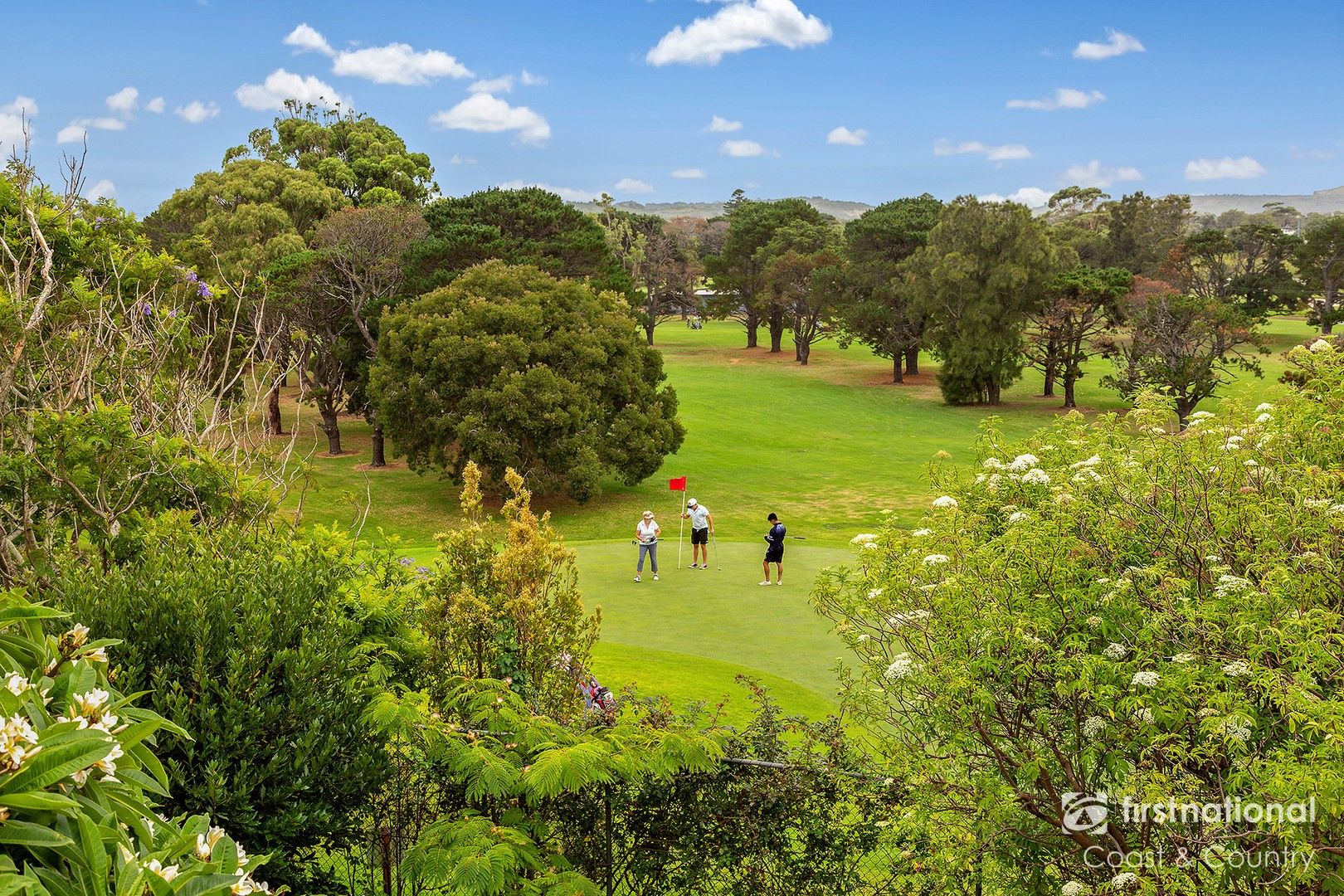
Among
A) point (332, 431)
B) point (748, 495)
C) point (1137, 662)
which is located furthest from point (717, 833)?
point (332, 431)

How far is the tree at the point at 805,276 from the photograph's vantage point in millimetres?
67875

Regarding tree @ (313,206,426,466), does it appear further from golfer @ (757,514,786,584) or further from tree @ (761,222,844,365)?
tree @ (761,222,844,365)

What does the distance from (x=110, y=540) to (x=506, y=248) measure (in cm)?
3579

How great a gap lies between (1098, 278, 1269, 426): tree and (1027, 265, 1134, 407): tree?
210cm

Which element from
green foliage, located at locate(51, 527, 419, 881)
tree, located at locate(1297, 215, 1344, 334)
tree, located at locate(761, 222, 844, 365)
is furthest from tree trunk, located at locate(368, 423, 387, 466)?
tree, located at locate(1297, 215, 1344, 334)

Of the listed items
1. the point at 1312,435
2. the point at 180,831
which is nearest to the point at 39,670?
the point at 180,831

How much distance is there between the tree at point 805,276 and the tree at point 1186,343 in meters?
20.8

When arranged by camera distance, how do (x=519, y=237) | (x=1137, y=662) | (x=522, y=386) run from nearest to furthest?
1. (x=1137, y=662)
2. (x=522, y=386)
3. (x=519, y=237)

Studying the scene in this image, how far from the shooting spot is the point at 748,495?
38.0m

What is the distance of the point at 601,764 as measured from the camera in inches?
281

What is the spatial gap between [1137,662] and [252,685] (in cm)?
574

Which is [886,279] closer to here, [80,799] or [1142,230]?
[1142,230]

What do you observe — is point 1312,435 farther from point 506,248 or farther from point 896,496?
point 506,248

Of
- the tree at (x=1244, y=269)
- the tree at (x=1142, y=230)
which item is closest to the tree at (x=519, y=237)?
the tree at (x=1244, y=269)
